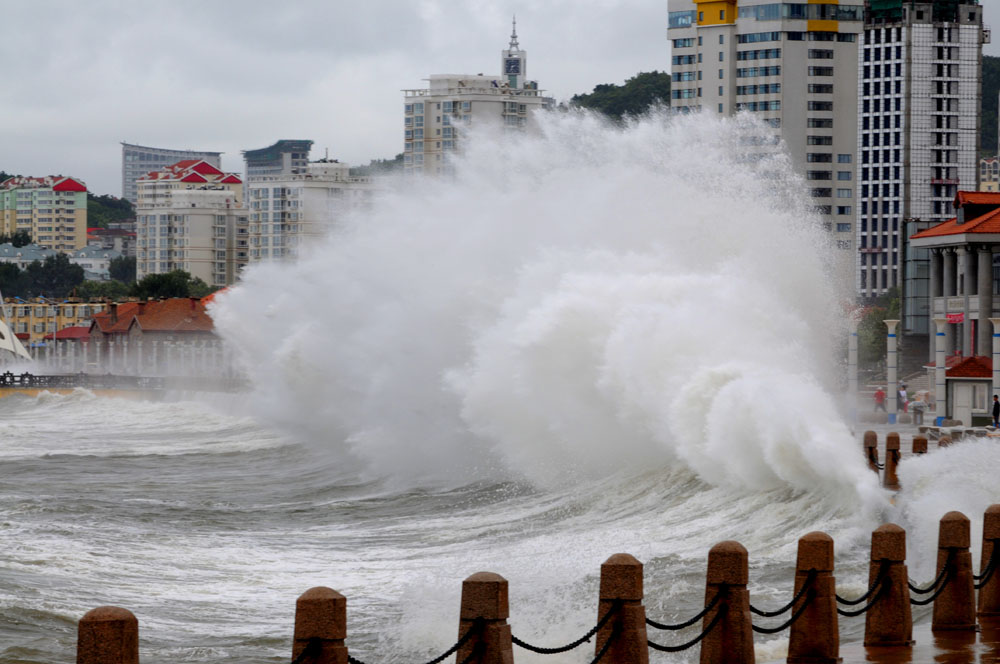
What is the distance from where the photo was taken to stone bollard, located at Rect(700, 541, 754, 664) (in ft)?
37.6

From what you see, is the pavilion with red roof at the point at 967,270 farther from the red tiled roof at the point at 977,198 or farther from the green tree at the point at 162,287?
the green tree at the point at 162,287

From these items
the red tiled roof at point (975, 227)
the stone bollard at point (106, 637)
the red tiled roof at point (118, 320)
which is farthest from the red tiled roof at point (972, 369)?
the red tiled roof at point (118, 320)

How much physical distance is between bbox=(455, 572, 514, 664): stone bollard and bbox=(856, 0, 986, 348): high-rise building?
5687 inches

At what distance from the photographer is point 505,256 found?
119 feet

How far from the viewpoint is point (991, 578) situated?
14.0 metres

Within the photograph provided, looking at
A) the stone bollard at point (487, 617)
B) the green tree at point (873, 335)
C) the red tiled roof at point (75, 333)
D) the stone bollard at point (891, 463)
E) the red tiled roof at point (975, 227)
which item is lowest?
the red tiled roof at point (75, 333)

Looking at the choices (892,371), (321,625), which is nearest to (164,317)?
(892,371)

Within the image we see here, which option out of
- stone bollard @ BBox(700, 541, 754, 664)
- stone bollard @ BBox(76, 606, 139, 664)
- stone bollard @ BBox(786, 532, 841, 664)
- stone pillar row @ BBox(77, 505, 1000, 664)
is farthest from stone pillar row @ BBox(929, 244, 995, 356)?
stone bollard @ BBox(76, 606, 139, 664)

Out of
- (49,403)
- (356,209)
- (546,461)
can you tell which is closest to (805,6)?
(49,403)

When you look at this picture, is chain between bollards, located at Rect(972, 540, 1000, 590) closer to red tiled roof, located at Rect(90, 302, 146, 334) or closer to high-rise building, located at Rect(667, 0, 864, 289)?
high-rise building, located at Rect(667, 0, 864, 289)

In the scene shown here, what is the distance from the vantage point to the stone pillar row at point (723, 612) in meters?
9.77

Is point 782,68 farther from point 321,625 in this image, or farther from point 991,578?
point 321,625

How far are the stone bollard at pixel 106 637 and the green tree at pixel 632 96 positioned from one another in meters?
167

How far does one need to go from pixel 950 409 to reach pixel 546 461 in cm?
1674
